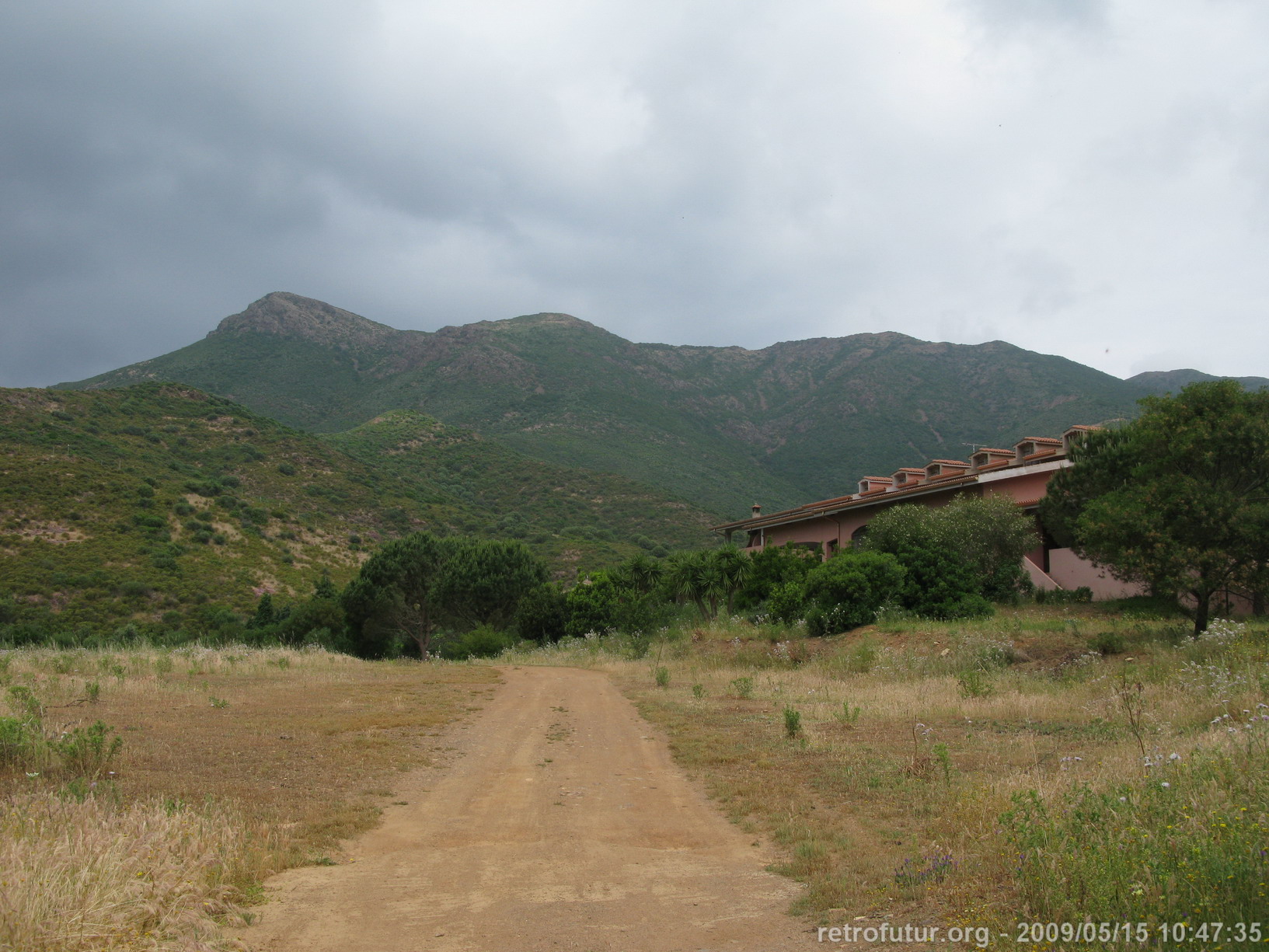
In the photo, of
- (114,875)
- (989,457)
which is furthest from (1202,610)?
(989,457)

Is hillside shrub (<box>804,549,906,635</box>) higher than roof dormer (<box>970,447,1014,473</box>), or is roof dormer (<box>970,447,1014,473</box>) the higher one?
roof dormer (<box>970,447,1014,473</box>)

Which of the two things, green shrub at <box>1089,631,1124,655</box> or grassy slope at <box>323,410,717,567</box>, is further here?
grassy slope at <box>323,410,717,567</box>

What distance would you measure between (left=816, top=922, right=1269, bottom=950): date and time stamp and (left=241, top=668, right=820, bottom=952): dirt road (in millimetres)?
365

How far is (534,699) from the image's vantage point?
675 inches

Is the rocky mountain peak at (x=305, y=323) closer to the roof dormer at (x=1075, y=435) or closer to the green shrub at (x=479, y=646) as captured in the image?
the green shrub at (x=479, y=646)

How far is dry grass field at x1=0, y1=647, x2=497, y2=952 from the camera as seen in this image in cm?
420

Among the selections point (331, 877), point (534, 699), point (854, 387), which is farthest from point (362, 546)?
point (854, 387)

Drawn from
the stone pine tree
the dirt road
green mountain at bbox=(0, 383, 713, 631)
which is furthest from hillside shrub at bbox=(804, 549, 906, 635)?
green mountain at bbox=(0, 383, 713, 631)

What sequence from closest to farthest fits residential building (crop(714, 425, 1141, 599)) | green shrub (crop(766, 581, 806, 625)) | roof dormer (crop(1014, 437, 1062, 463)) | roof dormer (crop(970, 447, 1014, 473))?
green shrub (crop(766, 581, 806, 625))
residential building (crop(714, 425, 1141, 599))
roof dormer (crop(1014, 437, 1062, 463))
roof dormer (crop(970, 447, 1014, 473))

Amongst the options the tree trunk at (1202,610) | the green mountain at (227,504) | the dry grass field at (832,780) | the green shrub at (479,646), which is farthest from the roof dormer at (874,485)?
the tree trunk at (1202,610)

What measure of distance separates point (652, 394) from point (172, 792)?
110m

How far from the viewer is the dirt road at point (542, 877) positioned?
4.64 metres

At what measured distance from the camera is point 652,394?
116375 millimetres

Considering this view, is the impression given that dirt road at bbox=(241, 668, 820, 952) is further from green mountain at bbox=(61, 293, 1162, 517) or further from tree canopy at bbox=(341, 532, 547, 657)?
green mountain at bbox=(61, 293, 1162, 517)
